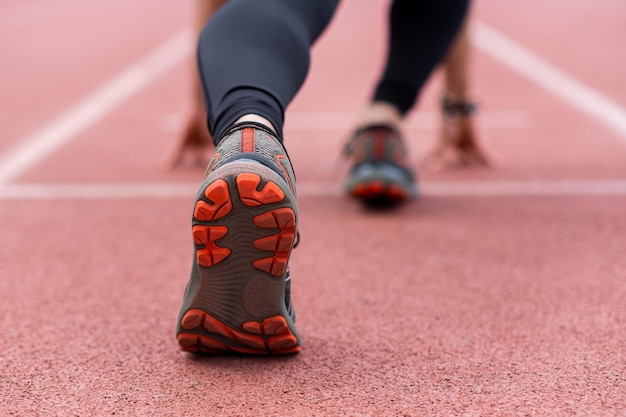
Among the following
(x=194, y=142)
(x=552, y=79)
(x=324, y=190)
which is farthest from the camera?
(x=552, y=79)

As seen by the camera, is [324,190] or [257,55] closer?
[257,55]

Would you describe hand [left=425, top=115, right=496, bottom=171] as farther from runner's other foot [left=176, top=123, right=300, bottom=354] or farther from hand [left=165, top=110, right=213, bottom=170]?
runner's other foot [left=176, top=123, right=300, bottom=354]

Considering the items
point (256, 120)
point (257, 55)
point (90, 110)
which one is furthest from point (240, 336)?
point (90, 110)

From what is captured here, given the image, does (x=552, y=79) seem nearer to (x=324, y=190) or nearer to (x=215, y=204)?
(x=324, y=190)

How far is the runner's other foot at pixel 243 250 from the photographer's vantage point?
3.51ft

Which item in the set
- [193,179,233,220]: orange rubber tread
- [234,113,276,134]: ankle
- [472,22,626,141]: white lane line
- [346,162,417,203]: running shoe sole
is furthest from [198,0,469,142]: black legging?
[472,22,626,141]: white lane line

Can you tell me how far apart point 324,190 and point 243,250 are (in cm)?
119

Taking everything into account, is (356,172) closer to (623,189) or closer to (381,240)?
(381,240)

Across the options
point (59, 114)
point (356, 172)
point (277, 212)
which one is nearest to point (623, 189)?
point (356, 172)

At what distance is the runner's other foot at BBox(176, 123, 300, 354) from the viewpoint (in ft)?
3.51

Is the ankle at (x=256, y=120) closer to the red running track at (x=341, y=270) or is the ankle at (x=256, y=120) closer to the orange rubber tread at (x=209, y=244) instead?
the orange rubber tread at (x=209, y=244)

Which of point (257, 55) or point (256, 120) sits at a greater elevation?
point (257, 55)

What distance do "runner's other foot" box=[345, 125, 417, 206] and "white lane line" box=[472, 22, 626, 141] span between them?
3.48 ft

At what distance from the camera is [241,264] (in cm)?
113
